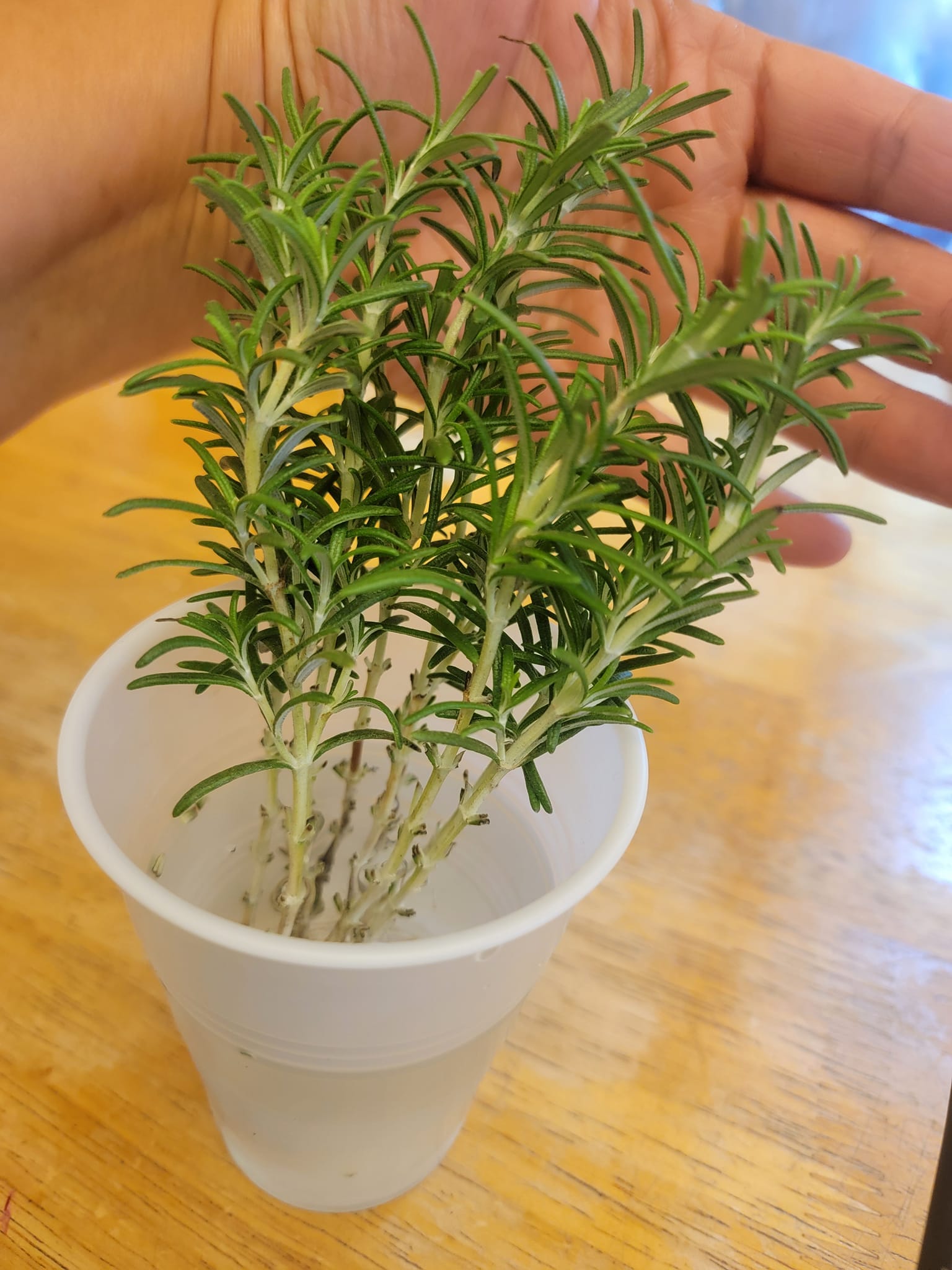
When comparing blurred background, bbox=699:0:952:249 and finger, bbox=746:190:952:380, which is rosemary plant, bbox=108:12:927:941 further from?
blurred background, bbox=699:0:952:249

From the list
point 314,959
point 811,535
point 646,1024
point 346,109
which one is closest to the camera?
point 314,959

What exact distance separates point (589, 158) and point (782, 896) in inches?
22.1

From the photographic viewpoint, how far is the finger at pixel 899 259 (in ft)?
2.52

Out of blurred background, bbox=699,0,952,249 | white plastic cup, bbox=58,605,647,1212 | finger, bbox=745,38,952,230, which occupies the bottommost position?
white plastic cup, bbox=58,605,647,1212

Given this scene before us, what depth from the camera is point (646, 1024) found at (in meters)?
0.61

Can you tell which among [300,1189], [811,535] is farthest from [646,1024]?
[811,535]

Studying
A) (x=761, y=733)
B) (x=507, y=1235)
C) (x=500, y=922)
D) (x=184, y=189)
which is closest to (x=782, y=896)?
(x=761, y=733)

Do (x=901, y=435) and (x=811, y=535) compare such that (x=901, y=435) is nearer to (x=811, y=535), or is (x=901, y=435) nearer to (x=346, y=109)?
(x=811, y=535)

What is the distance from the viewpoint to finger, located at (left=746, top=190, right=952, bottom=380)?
2.52 ft

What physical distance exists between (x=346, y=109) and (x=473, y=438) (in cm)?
43

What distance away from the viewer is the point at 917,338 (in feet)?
0.95

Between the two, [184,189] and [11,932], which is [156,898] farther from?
[184,189]

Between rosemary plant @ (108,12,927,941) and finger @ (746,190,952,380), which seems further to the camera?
finger @ (746,190,952,380)

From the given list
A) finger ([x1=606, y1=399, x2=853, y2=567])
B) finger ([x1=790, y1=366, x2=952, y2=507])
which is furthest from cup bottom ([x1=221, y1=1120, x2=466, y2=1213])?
finger ([x1=790, y1=366, x2=952, y2=507])
